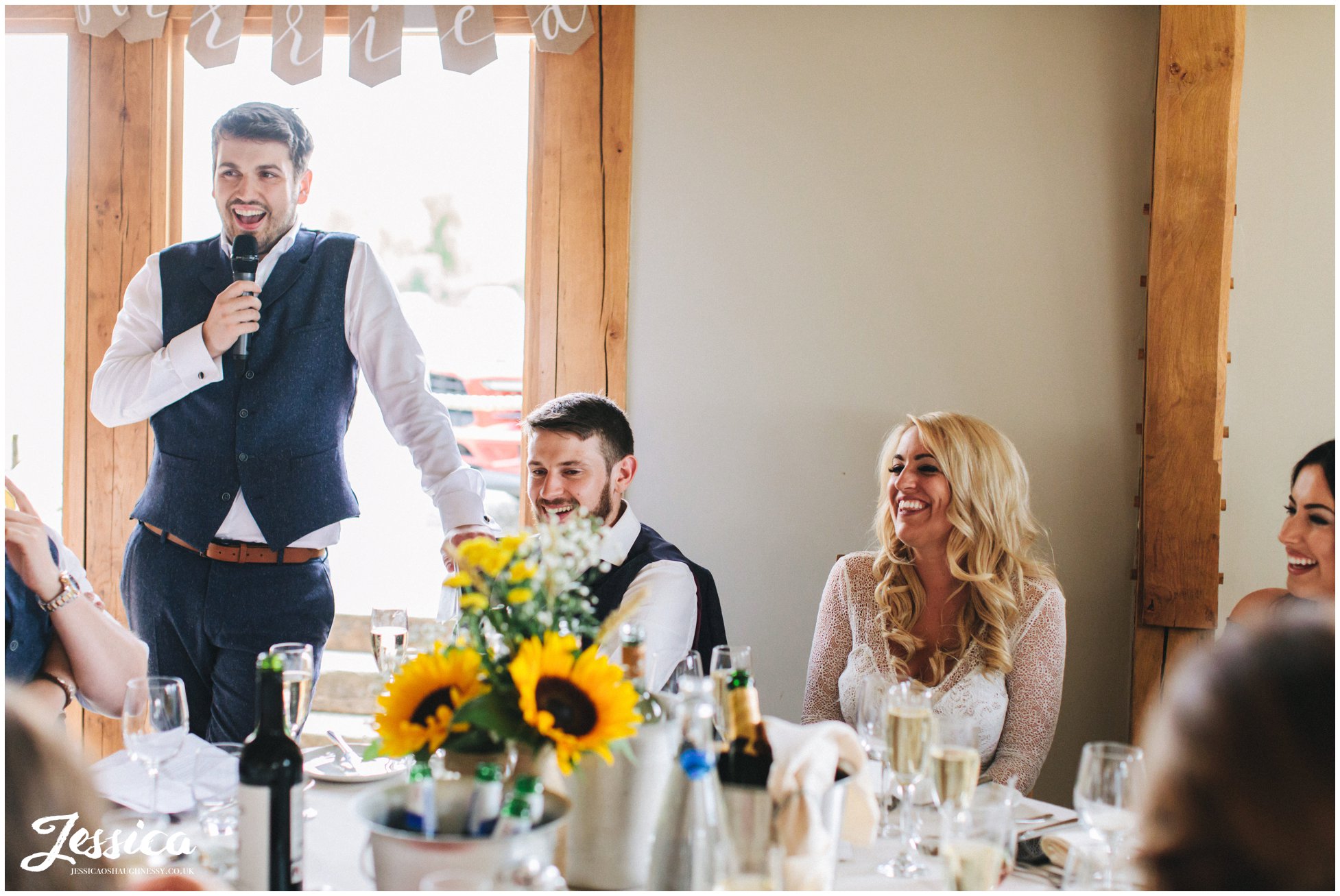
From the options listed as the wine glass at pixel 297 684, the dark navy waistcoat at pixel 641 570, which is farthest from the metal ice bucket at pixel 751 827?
the dark navy waistcoat at pixel 641 570

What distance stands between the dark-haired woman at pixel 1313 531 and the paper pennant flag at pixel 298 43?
95.7 inches

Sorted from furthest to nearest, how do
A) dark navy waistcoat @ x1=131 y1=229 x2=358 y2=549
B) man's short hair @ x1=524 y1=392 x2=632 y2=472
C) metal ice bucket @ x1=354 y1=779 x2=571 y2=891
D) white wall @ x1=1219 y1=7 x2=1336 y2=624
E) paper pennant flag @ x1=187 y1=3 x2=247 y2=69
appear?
1. paper pennant flag @ x1=187 y1=3 x2=247 y2=69
2. white wall @ x1=1219 y1=7 x2=1336 y2=624
3. dark navy waistcoat @ x1=131 y1=229 x2=358 y2=549
4. man's short hair @ x1=524 y1=392 x2=632 y2=472
5. metal ice bucket @ x1=354 y1=779 x2=571 y2=891

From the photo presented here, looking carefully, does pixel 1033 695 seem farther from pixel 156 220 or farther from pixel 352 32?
pixel 156 220

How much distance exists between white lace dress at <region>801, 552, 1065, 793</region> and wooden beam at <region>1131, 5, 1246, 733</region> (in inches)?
19.3

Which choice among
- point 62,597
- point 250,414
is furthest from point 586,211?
point 62,597

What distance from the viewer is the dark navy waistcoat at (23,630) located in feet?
5.42

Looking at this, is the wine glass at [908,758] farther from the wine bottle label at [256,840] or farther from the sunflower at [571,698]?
the wine bottle label at [256,840]

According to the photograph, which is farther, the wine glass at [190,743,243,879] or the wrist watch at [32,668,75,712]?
the wrist watch at [32,668,75,712]

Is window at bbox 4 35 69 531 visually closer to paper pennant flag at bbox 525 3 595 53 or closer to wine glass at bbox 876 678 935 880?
paper pennant flag at bbox 525 3 595 53

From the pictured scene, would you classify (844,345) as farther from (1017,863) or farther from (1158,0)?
(1017,863)

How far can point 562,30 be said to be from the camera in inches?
105

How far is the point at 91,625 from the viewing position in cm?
170

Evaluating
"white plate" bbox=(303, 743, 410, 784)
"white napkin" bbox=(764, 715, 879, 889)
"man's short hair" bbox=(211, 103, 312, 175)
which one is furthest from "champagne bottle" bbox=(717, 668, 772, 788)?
"man's short hair" bbox=(211, 103, 312, 175)

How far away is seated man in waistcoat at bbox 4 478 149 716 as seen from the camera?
5.44 feet
